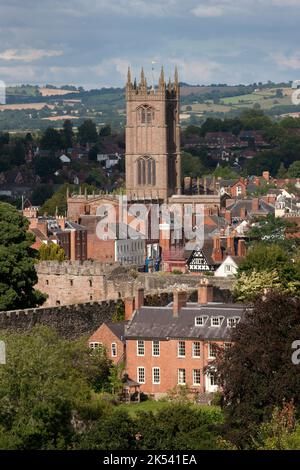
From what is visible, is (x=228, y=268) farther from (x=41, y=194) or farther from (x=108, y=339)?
(x=41, y=194)

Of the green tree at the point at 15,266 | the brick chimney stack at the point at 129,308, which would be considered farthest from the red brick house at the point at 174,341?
the green tree at the point at 15,266

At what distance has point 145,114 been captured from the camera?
454ft

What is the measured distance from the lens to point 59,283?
252 feet

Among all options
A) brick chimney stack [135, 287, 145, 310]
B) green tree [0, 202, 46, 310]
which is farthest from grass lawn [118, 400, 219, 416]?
green tree [0, 202, 46, 310]

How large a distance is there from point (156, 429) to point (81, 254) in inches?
2426

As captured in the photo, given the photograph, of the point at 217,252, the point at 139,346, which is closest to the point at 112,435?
the point at 139,346

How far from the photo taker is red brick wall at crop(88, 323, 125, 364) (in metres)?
60.5

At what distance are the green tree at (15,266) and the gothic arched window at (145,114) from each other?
231 ft

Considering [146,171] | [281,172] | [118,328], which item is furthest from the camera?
[281,172]

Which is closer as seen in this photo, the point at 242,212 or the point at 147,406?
the point at 147,406

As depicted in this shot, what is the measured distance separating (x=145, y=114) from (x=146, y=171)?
14.7ft

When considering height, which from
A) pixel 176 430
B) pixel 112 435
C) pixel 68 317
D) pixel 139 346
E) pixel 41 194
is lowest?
pixel 41 194

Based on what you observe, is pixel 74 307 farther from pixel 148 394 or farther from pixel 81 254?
pixel 81 254

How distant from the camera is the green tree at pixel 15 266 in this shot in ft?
213
